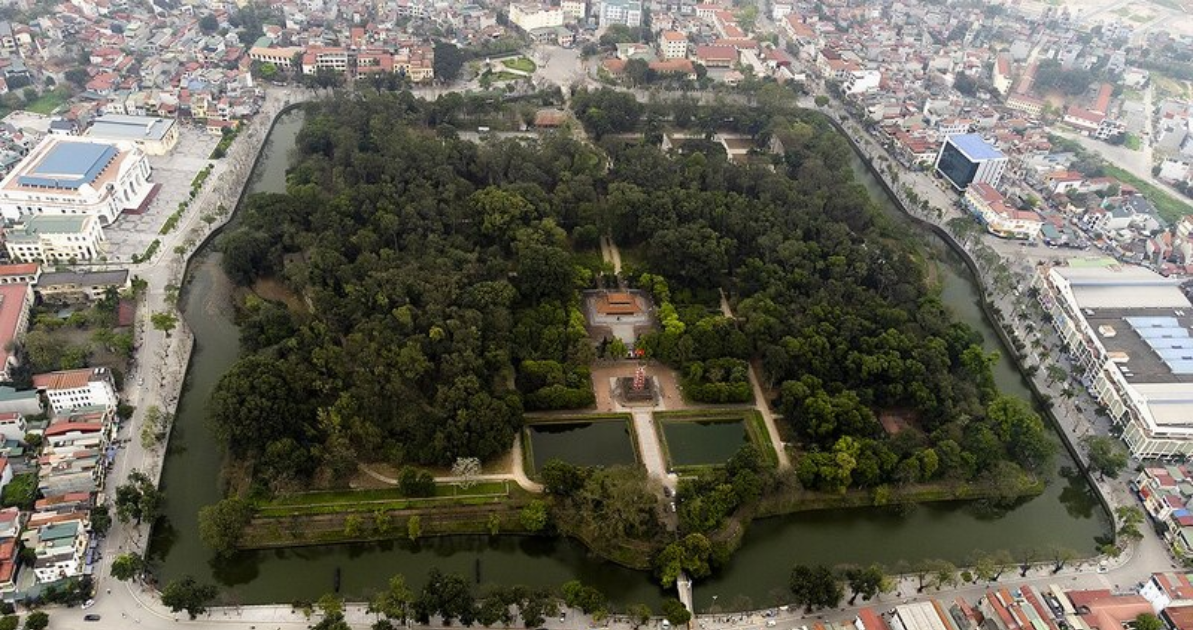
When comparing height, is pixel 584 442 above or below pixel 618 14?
below

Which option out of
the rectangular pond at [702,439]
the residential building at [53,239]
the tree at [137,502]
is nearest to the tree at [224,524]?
the tree at [137,502]

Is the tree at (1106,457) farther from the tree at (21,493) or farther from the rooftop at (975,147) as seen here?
the tree at (21,493)

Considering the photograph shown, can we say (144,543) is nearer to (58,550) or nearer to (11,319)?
(58,550)

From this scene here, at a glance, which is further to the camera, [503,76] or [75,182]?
[503,76]

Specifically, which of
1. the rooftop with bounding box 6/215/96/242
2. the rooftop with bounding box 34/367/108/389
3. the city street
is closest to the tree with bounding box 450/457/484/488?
the city street

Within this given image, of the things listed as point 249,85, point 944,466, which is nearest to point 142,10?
point 249,85

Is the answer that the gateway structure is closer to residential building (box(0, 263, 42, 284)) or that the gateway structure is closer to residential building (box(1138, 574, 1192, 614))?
residential building (box(1138, 574, 1192, 614))

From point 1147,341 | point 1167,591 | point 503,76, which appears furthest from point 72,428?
point 1147,341
